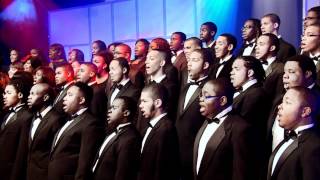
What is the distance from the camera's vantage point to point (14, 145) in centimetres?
556

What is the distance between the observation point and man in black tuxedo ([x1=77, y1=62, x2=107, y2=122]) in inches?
241

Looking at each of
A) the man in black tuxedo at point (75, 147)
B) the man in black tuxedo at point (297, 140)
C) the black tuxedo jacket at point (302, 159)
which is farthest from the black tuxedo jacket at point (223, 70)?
the black tuxedo jacket at point (302, 159)

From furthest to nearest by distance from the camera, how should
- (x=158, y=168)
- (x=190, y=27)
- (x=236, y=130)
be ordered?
1. (x=190, y=27)
2. (x=158, y=168)
3. (x=236, y=130)

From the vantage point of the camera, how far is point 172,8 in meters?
10.4

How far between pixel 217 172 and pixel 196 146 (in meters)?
0.30

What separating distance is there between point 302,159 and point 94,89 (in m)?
3.25

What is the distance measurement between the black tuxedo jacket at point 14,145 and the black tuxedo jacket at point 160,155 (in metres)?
1.53

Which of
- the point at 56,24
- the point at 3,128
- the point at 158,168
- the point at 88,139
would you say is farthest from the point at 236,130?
the point at 56,24

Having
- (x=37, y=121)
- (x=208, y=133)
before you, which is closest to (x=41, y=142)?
(x=37, y=121)

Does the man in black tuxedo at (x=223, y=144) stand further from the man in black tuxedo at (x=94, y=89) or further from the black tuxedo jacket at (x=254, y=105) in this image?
the man in black tuxedo at (x=94, y=89)

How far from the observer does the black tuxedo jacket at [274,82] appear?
529cm

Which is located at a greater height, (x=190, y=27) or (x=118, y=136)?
(x=190, y=27)

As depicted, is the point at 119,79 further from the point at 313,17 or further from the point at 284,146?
the point at 284,146

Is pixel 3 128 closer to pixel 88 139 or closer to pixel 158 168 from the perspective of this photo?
pixel 88 139
